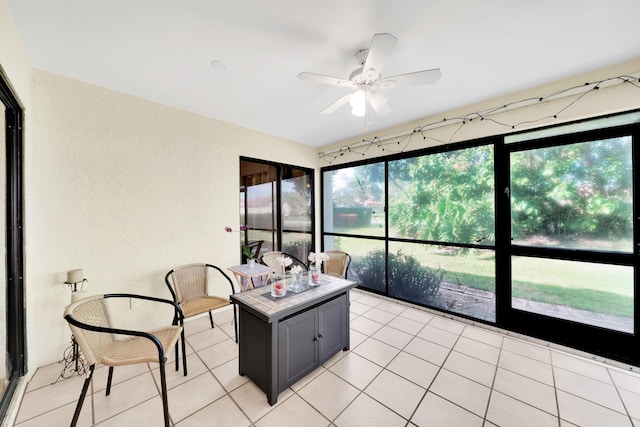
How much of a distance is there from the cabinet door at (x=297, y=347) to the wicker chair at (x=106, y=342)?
747mm

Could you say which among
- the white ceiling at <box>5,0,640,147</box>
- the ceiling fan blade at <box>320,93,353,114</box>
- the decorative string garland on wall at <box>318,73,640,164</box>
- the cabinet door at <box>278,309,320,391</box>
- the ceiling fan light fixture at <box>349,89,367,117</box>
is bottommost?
the cabinet door at <box>278,309,320,391</box>

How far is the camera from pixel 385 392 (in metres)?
1.81

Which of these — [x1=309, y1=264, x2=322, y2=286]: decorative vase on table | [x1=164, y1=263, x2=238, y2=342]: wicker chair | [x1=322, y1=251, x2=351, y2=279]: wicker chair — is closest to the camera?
[x1=309, y1=264, x2=322, y2=286]: decorative vase on table

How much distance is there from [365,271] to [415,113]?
2634mm

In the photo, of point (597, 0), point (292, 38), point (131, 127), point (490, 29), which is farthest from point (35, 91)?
point (597, 0)

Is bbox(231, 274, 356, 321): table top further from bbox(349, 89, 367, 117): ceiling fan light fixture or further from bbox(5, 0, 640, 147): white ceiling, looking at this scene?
bbox(5, 0, 640, 147): white ceiling

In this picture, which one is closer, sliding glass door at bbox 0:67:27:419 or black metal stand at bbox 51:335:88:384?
sliding glass door at bbox 0:67:27:419

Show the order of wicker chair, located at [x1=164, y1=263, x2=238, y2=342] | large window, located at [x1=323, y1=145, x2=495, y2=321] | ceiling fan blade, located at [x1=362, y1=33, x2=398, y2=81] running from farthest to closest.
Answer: large window, located at [x1=323, y1=145, x2=495, y2=321], wicker chair, located at [x1=164, y1=263, x2=238, y2=342], ceiling fan blade, located at [x1=362, y1=33, x2=398, y2=81]

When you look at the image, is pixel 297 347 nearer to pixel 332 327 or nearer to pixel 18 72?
pixel 332 327

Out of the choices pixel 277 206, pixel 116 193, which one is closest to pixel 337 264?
pixel 277 206

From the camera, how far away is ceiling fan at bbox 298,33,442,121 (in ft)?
4.87

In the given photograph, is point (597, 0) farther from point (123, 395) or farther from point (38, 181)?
point (38, 181)

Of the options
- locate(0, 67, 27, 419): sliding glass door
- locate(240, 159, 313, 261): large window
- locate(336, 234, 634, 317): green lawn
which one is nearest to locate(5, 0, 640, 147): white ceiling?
locate(0, 67, 27, 419): sliding glass door

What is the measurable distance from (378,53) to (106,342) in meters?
2.86
